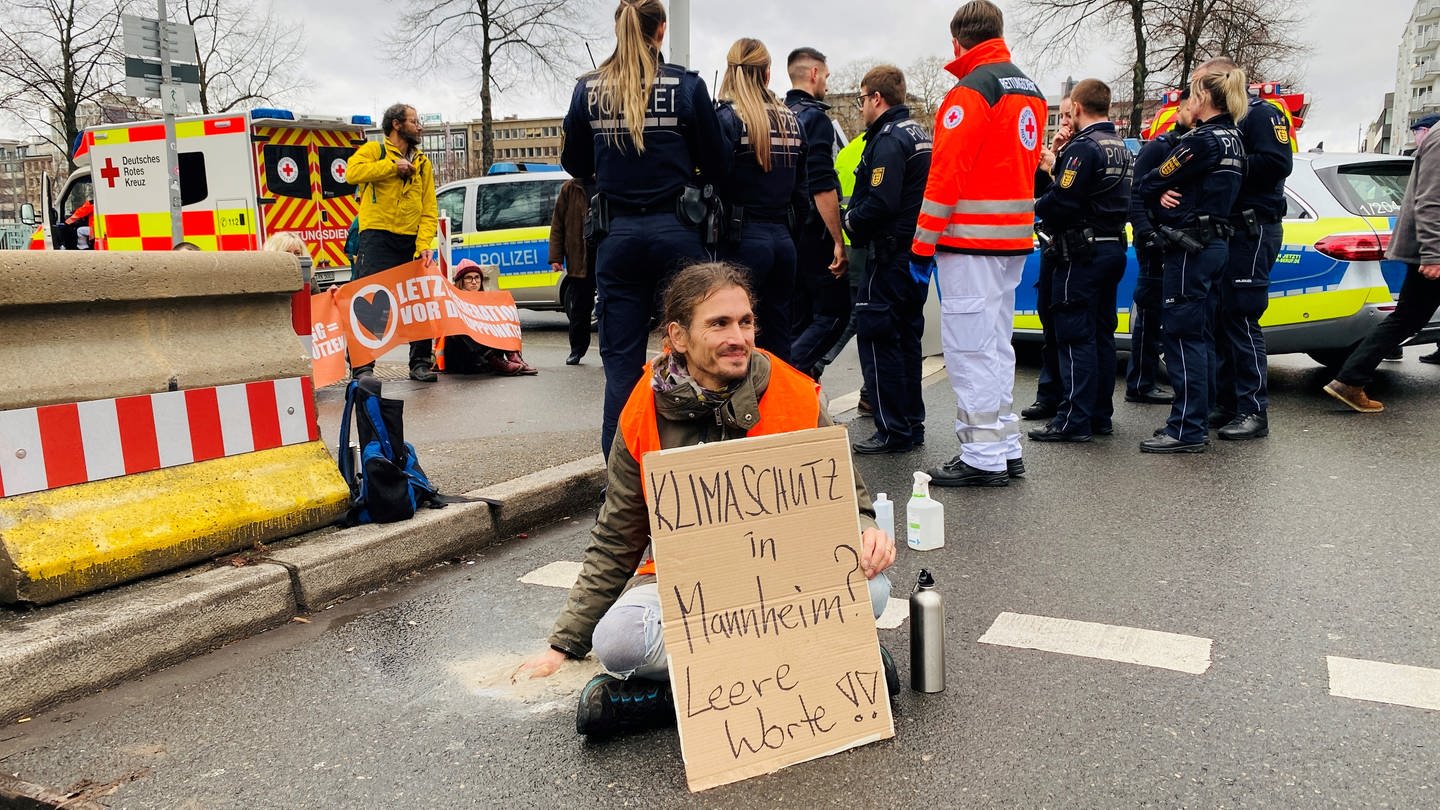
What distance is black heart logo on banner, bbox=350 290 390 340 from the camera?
27.2 feet

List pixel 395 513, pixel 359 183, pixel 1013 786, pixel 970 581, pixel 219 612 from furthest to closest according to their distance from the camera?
1. pixel 359 183
2. pixel 395 513
3. pixel 970 581
4. pixel 219 612
5. pixel 1013 786

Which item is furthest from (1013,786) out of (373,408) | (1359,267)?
(1359,267)

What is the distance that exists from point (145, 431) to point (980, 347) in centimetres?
347

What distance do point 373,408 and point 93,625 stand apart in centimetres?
136

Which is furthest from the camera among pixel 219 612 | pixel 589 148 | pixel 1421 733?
pixel 589 148

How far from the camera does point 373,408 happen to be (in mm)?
4383

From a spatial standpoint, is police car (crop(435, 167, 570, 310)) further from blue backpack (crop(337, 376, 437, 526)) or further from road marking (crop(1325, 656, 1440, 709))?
road marking (crop(1325, 656, 1440, 709))

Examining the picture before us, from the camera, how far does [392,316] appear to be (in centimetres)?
849

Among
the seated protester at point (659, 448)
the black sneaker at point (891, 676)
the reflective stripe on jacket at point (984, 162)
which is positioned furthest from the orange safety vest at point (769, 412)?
the reflective stripe on jacket at point (984, 162)

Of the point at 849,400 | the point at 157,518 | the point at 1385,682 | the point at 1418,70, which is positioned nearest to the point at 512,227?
the point at 849,400

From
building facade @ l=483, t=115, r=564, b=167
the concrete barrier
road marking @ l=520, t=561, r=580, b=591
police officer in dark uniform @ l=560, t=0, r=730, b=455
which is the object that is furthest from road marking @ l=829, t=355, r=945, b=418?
building facade @ l=483, t=115, r=564, b=167

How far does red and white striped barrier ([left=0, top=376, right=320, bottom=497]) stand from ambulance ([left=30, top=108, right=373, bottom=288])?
28.5 feet

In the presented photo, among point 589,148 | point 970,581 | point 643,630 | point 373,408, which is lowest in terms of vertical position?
point 970,581

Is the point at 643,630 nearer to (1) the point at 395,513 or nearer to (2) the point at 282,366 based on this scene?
(1) the point at 395,513
